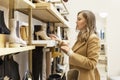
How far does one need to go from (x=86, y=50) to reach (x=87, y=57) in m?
0.07

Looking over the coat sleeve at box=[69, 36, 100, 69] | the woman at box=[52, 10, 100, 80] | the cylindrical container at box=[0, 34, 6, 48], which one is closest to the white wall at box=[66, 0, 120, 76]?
the woman at box=[52, 10, 100, 80]

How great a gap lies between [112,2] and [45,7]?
252 cm

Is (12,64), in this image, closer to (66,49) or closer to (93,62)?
(66,49)

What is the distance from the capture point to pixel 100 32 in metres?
3.57

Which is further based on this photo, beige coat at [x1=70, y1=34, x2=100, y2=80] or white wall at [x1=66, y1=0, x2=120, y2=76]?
white wall at [x1=66, y1=0, x2=120, y2=76]

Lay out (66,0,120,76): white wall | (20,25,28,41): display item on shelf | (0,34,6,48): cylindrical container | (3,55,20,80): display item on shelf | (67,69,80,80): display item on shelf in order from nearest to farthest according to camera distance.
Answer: (0,34,6,48): cylindrical container
(3,55,20,80): display item on shelf
(20,25,28,41): display item on shelf
(67,69,80,80): display item on shelf
(66,0,120,76): white wall

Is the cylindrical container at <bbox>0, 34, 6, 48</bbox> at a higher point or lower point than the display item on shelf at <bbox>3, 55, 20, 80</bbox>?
higher

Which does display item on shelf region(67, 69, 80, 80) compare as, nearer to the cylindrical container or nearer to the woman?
the woman

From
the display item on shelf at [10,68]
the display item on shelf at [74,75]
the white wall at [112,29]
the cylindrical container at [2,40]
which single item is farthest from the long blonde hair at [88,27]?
the white wall at [112,29]

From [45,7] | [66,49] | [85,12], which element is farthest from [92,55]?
[45,7]

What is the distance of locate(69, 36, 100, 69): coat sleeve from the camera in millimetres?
1705

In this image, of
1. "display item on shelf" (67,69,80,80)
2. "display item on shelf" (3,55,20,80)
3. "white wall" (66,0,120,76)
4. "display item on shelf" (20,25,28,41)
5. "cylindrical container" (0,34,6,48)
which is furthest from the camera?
"white wall" (66,0,120,76)

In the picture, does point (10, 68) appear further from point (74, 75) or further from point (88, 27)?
point (88, 27)

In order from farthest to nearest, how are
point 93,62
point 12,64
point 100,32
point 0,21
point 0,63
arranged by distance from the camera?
point 100,32 < point 93,62 < point 12,64 < point 0,63 < point 0,21
